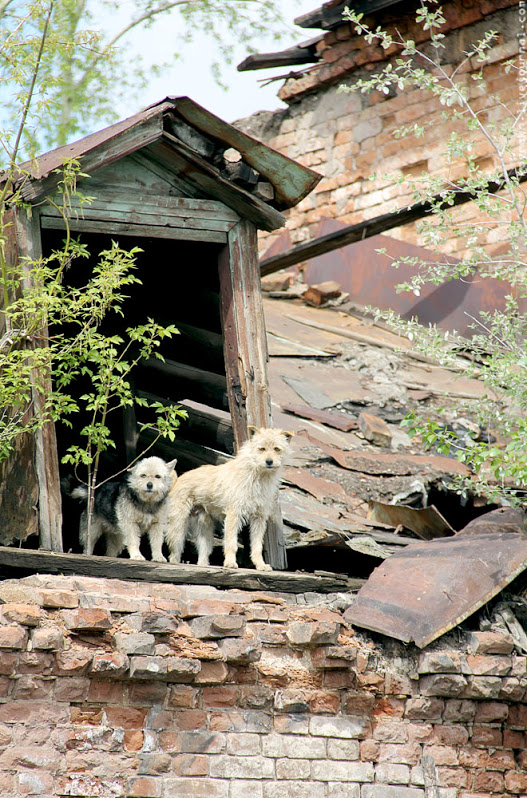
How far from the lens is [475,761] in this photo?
21.7 feet

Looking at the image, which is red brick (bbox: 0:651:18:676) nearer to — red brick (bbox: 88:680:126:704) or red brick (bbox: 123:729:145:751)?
red brick (bbox: 88:680:126:704)

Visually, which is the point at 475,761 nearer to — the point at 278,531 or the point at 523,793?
the point at 523,793

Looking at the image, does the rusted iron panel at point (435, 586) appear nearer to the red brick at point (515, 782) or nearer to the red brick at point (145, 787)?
the red brick at point (515, 782)

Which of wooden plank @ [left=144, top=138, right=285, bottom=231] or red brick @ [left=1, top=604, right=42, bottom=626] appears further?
wooden plank @ [left=144, top=138, right=285, bottom=231]

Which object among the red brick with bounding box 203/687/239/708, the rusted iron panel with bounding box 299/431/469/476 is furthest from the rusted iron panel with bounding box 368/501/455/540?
the red brick with bounding box 203/687/239/708

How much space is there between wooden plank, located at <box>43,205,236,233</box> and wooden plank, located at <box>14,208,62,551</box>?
0.20 m

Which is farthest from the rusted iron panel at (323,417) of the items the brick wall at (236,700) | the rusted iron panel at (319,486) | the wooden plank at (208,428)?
the brick wall at (236,700)

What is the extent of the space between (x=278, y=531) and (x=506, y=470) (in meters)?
2.01

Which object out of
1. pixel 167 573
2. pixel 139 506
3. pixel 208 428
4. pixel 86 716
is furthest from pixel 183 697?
pixel 208 428

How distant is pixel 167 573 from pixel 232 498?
0.96m

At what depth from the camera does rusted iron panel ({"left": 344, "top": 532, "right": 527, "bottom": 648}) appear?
6.61 meters

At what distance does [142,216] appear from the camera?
754 cm

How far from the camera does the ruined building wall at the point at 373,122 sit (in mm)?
15953

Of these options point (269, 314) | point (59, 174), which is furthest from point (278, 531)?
point (269, 314)
